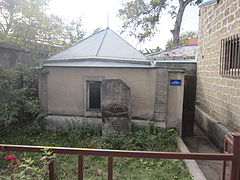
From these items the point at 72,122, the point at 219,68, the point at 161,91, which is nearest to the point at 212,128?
the point at 219,68

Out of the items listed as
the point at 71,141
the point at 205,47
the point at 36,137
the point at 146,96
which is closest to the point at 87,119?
the point at 71,141

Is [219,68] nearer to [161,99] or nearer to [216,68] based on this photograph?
[216,68]

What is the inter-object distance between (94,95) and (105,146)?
6.58ft

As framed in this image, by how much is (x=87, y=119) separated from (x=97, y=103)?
60 centimetres

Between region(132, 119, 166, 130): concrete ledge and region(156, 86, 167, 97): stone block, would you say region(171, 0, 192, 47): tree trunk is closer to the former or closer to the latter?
region(156, 86, 167, 97): stone block

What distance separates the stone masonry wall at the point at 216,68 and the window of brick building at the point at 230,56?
160 mm

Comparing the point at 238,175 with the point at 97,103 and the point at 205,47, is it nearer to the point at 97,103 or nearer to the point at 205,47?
the point at 97,103

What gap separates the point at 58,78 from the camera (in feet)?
19.7

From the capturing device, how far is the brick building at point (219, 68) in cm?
469

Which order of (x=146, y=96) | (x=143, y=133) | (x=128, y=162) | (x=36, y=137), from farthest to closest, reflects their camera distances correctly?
(x=146, y=96) → (x=36, y=137) → (x=143, y=133) → (x=128, y=162)

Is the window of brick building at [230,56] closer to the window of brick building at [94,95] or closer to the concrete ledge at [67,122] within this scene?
the window of brick building at [94,95]

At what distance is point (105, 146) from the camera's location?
Result: 4309mm

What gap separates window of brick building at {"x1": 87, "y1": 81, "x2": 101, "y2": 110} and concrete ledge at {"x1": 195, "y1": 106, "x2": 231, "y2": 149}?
3.70 m

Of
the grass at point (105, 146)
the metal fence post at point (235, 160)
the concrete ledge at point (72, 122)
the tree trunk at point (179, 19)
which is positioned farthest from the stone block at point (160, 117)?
the tree trunk at point (179, 19)
